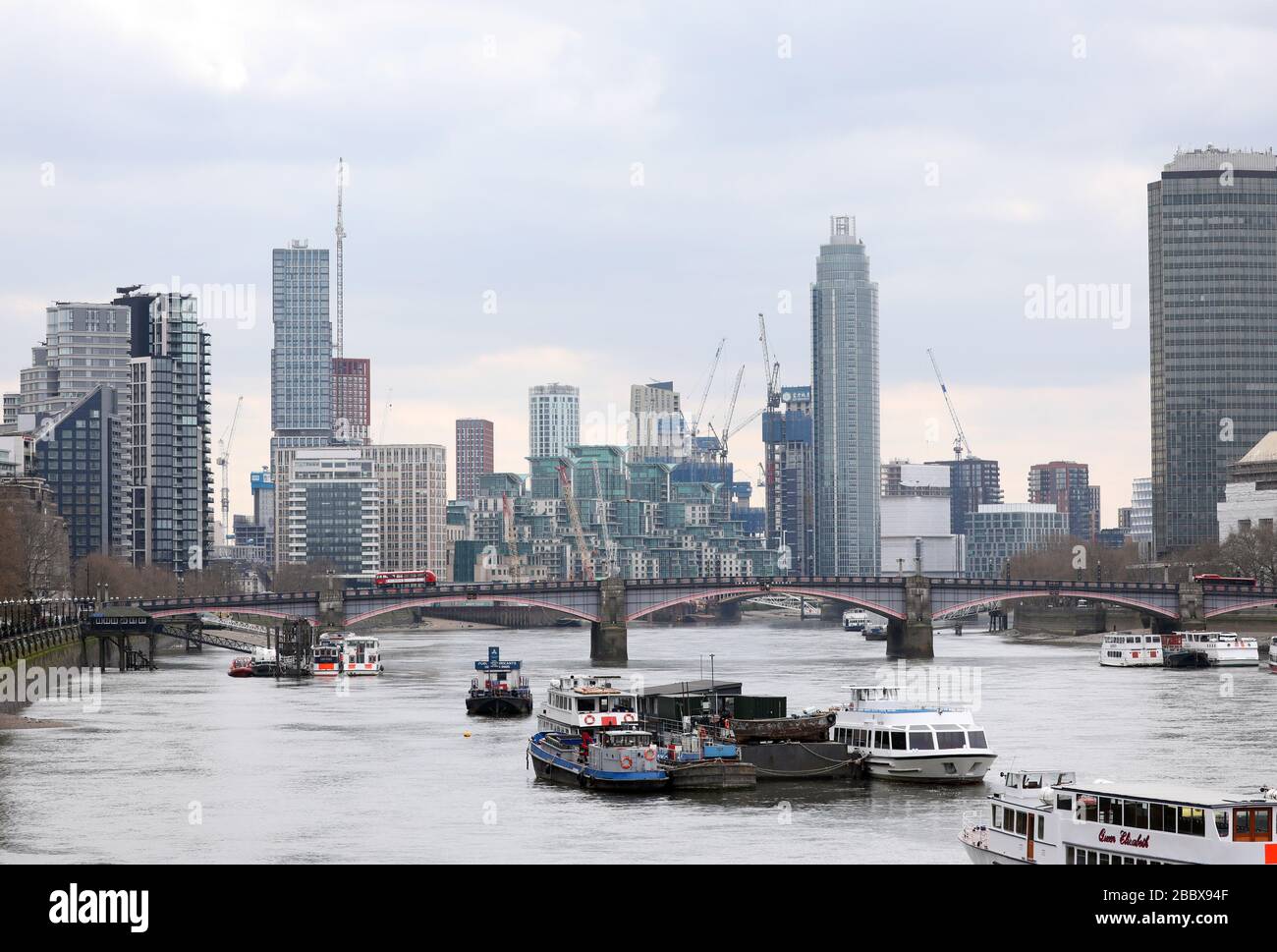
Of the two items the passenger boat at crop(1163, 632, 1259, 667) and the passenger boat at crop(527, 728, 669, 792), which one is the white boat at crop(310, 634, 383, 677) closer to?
the passenger boat at crop(1163, 632, 1259, 667)

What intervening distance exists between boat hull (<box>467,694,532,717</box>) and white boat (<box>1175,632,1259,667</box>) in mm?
69033

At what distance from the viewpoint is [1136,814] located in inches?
1722

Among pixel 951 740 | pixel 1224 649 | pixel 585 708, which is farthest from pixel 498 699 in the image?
pixel 1224 649

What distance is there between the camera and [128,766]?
77.1 m

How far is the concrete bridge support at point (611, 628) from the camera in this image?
16488 cm

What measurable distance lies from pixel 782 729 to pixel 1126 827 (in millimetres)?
35492

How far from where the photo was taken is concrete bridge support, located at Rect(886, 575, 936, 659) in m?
174

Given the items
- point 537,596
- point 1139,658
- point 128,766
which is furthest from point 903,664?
point 128,766

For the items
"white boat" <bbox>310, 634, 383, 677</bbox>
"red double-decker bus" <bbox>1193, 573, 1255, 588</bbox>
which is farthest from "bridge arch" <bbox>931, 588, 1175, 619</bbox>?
"white boat" <bbox>310, 634, 383, 677</bbox>

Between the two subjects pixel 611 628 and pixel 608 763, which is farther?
pixel 611 628

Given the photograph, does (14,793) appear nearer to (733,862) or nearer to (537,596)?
(733,862)

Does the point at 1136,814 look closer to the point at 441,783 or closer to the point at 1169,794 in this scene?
the point at 1169,794

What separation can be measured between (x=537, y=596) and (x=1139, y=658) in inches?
2287
